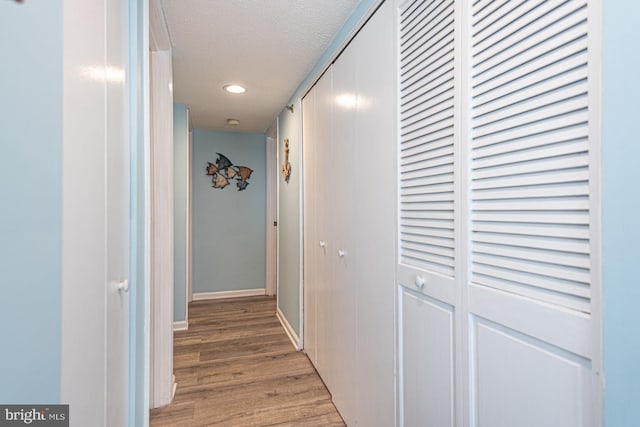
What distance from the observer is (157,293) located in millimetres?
1977

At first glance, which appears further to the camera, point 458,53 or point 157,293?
point 157,293

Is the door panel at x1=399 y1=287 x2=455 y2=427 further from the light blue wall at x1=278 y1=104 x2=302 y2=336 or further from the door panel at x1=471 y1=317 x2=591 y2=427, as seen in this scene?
the light blue wall at x1=278 y1=104 x2=302 y2=336

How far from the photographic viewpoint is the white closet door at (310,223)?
233cm

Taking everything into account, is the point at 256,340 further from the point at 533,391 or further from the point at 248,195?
the point at 533,391

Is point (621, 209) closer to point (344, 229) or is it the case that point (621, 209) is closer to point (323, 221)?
point (344, 229)

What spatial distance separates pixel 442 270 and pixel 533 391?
39cm

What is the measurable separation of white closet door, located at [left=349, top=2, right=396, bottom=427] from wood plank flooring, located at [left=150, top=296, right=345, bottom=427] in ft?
1.71

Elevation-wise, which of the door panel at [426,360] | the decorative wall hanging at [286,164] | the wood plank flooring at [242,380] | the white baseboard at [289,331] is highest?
the decorative wall hanging at [286,164]

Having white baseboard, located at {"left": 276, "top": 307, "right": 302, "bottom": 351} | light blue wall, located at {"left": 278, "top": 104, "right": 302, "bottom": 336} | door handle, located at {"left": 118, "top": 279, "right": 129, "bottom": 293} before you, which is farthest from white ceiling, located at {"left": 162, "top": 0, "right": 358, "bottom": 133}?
white baseboard, located at {"left": 276, "top": 307, "right": 302, "bottom": 351}

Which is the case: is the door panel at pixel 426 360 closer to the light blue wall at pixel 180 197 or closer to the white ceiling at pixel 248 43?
the white ceiling at pixel 248 43

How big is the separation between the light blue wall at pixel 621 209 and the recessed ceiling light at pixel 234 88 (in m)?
2.45

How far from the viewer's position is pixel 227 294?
4355mm

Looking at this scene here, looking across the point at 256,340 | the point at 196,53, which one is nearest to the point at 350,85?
the point at 196,53

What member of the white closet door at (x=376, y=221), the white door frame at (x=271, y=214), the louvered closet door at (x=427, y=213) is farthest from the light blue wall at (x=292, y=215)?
the louvered closet door at (x=427, y=213)
